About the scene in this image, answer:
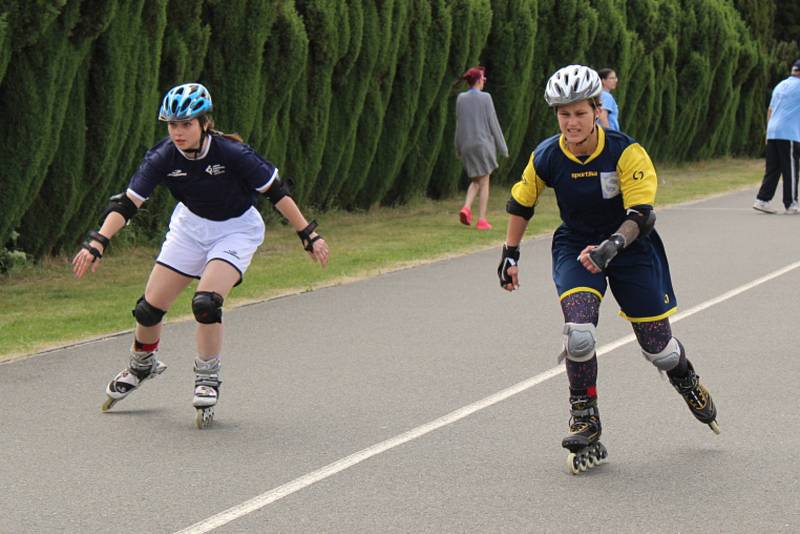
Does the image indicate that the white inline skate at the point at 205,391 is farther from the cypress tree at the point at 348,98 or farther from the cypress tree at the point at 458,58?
the cypress tree at the point at 458,58

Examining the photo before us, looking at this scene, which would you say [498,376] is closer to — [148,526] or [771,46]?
[148,526]

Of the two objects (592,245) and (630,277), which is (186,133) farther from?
(630,277)

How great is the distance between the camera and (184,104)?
780cm

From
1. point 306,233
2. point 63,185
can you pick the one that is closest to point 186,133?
point 306,233

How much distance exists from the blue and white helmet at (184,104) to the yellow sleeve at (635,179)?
2.22 meters

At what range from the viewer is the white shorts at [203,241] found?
8156 mm

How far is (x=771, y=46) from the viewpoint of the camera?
36.7 m

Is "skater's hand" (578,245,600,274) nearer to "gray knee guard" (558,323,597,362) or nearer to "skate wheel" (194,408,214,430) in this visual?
"gray knee guard" (558,323,597,362)

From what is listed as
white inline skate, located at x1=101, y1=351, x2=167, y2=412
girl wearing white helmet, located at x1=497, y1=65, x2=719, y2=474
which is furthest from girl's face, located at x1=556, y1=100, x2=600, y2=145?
white inline skate, located at x1=101, y1=351, x2=167, y2=412

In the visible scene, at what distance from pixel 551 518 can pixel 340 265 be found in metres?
8.67

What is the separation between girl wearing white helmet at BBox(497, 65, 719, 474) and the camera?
22.7ft

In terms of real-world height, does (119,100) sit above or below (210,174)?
below

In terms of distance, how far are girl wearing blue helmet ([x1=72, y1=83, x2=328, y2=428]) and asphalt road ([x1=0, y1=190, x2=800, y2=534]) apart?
323 millimetres

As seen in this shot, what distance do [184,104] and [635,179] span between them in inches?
93.2
